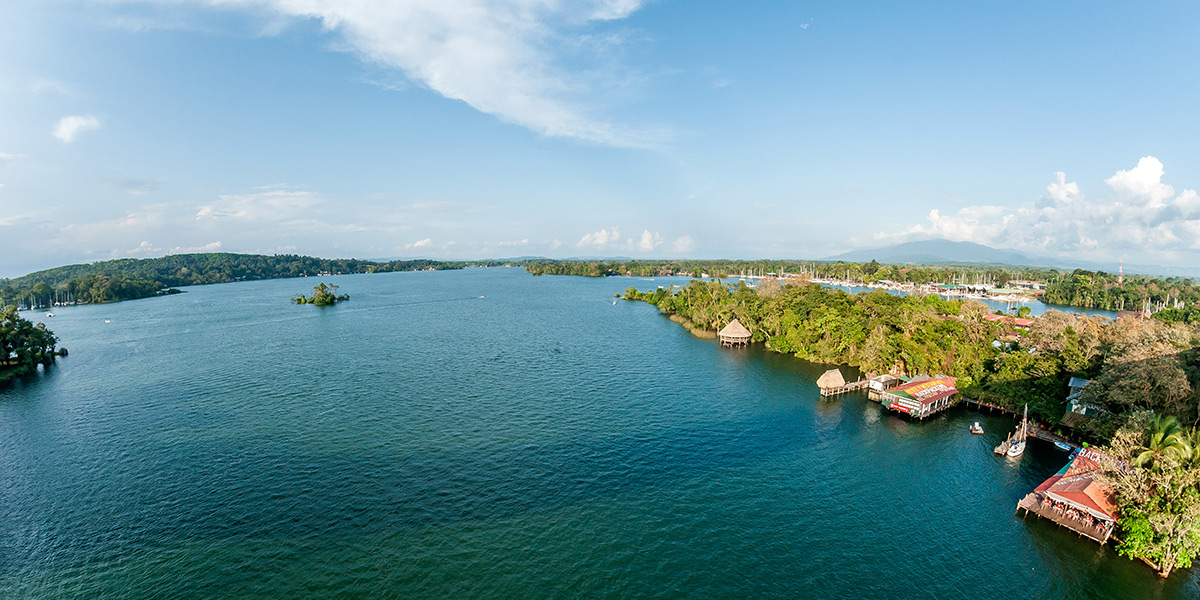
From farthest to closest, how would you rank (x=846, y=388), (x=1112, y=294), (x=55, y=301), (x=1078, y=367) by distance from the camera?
(x=55, y=301)
(x=1112, y=294)
(x=846, y=388)
(x=1078, y=367)

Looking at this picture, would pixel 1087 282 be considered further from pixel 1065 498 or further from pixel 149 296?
pixel 149 296

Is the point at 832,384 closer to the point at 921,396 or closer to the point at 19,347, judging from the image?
the point at 921,396

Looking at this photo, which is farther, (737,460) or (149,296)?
(149,296)

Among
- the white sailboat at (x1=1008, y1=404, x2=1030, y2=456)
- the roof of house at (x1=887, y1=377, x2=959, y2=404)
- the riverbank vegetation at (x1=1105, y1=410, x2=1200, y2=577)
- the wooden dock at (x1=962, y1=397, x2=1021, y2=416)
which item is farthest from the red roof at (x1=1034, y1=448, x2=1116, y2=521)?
the wooden dock at (x1=962, y1=397, x2=1021, y2=416)

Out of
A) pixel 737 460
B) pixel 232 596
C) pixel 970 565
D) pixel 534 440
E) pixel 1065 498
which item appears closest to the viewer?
pixel 232 596

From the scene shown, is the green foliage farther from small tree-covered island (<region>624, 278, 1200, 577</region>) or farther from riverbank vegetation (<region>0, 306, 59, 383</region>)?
riverbank vegetation (<region>0, 306, 59, 383</region>)

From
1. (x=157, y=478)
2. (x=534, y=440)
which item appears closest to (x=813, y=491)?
(x=534, y=440)

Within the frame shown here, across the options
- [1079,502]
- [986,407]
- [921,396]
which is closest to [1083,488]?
[1079,502]
